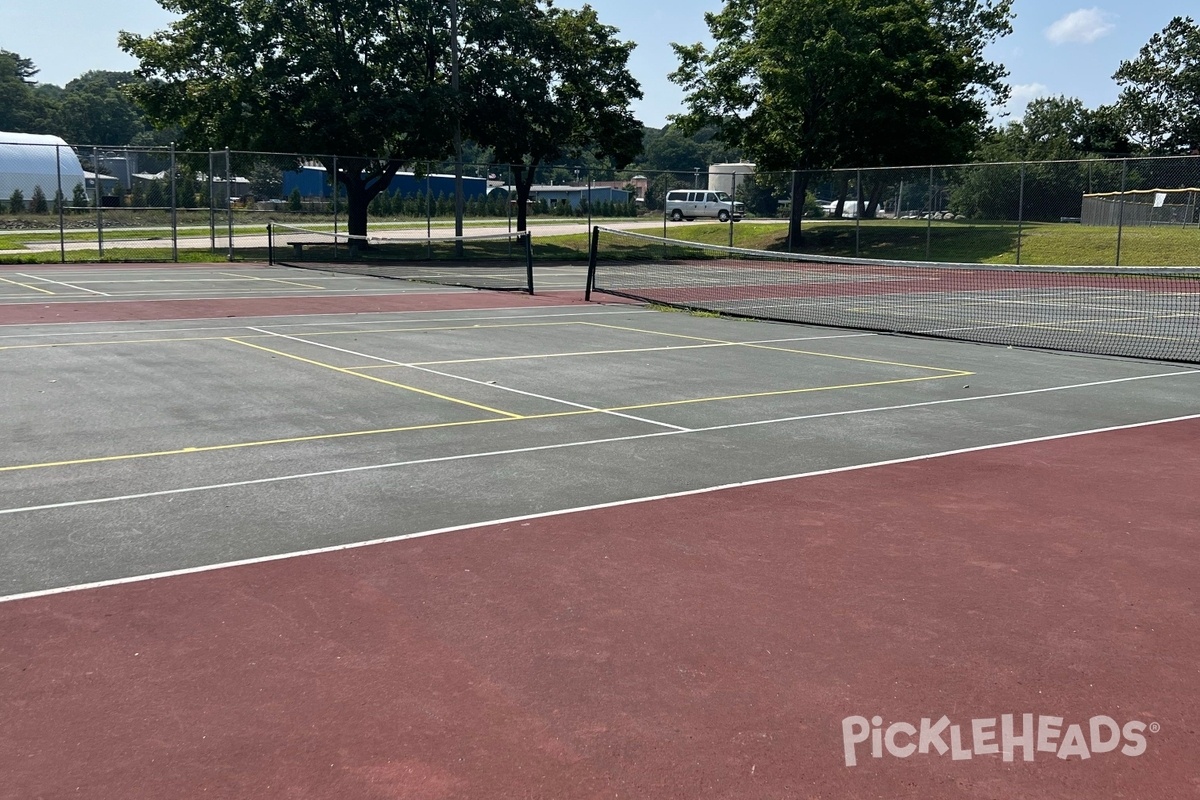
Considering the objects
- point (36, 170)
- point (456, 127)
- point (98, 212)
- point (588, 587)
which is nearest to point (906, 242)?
point (456, 127)

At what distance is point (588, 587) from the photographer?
20.6 feet

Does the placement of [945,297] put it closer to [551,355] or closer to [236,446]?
[551,355]

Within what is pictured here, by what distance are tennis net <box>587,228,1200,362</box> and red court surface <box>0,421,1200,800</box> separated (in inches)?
469

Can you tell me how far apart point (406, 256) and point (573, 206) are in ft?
27.5

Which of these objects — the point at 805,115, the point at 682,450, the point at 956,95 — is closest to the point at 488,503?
the point at 682,450

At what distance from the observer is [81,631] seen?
18.2 ft

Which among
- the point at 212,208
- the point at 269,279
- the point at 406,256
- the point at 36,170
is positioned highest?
the point at 36,170

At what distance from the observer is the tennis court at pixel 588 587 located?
14.3 feet

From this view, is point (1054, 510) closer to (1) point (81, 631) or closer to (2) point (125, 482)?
(1) point (81, 631)

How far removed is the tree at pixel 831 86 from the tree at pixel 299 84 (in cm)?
1394

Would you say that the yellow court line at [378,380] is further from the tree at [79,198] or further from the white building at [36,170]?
the tree at [79,198]

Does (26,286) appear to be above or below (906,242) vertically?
below

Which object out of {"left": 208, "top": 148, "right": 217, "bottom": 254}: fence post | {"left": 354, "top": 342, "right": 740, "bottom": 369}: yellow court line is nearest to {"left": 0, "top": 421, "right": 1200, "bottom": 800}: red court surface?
{"left": 354, "top": 342, "right": 740, "bottom": 369}: yellow court line

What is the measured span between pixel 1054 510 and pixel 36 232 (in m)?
38.7
